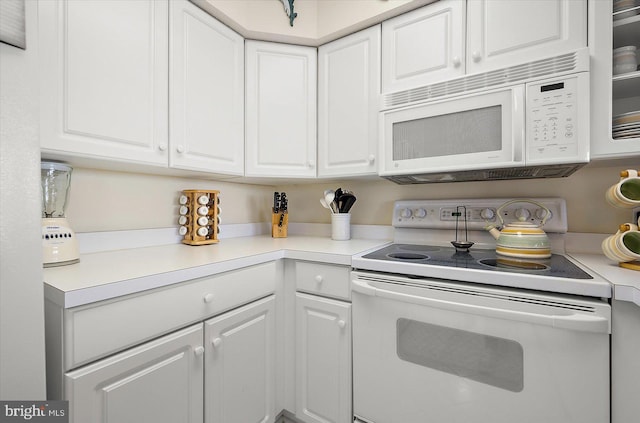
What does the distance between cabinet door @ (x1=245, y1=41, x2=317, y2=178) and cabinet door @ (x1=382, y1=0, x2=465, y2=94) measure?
0.46m

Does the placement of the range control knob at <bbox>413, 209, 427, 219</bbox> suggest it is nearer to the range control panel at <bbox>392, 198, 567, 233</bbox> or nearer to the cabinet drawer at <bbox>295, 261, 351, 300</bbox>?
the range control panel at <bbox>392, 198, 567, 233</bbox>

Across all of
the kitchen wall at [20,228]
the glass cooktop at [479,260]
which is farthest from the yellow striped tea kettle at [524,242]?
the kitchen wall at [20,228]

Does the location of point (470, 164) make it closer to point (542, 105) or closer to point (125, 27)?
point (542, 105)

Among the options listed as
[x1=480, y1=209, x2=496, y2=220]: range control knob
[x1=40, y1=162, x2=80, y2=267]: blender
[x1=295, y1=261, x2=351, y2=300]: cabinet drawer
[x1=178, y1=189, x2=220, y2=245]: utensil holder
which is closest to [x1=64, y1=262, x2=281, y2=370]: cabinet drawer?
[x1=295, y1=261, x2=351, y2=300]: cabinet drawer

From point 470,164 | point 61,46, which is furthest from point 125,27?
point 470,164

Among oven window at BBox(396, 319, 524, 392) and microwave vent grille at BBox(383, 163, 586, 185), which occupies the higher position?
microwave vent grille at BBox(383, 163, 586, 185)

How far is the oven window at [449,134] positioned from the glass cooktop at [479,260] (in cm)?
45

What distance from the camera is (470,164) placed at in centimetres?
121

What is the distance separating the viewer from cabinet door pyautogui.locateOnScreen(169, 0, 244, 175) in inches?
49.8

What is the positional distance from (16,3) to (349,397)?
60.2 inches

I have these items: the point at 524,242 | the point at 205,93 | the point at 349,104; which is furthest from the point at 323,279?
the point at 205,93

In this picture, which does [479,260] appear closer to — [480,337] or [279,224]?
[480,337]

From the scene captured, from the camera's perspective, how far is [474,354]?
96cm

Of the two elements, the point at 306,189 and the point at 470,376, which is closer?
the point at 470,376
